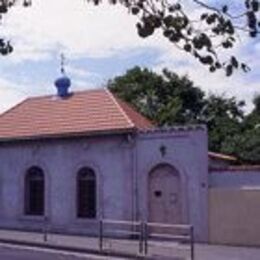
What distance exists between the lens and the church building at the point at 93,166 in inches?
1173

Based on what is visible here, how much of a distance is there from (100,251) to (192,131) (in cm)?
669

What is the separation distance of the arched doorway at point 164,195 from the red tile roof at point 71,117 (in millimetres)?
2076

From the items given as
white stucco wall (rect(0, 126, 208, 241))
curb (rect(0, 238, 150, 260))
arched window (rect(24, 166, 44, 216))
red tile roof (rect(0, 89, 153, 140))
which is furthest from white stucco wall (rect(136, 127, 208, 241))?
arched window (rect(24, 166, 44, 216))

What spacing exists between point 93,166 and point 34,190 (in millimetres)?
3453

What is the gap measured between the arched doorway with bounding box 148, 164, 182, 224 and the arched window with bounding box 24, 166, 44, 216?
5583 millimetres

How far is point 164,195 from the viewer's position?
99.6 feet

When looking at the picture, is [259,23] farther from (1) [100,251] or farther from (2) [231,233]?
(2) [231,233]

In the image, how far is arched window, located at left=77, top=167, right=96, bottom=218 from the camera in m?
32.1

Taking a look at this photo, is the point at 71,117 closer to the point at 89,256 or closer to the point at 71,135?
the point at 71,135

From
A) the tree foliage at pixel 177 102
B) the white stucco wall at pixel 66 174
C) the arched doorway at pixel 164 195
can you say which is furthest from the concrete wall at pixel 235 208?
the tree foliage at pixel 177 102

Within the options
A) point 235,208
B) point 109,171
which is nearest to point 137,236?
point 109,171

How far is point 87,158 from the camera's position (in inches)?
1273

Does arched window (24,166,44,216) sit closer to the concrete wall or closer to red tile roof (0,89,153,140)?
red tile roof (0,89,153,140)

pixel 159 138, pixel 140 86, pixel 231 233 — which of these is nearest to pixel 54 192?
pixel 159 138
